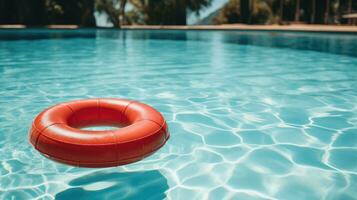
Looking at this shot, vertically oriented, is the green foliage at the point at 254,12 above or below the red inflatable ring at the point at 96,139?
above

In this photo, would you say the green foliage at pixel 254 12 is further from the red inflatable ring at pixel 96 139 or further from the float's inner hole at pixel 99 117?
the red inflatable ring at pixel 96 139

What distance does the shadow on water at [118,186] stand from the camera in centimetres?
270

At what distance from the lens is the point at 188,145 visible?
12.1 ft

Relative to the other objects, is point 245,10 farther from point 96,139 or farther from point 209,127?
point 96,139

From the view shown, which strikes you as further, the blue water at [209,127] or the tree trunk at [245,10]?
the tree trunk at [245,10]

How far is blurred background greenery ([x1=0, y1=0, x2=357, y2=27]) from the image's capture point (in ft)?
78.7

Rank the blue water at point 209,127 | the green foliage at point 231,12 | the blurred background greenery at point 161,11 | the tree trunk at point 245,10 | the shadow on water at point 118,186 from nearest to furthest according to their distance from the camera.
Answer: the shadow on water at point 118,186, the blue water at point 209,127, the blurred background greenery at point 161,11, the tree trunk at point 245,10, the green foliage at point 231,12

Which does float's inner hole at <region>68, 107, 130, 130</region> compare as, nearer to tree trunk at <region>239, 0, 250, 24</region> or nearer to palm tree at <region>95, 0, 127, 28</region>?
palm tree at <region>95, 0, 127, 28</region>

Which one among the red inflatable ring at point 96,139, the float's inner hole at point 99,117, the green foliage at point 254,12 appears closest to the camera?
the red inflatable ring at point 96,139

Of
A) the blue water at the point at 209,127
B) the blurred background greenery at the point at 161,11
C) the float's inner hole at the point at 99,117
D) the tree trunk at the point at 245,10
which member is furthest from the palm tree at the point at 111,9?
the float's inner hole at the point at 99,117

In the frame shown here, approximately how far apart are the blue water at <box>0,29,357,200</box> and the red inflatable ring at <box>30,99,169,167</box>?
44 centimetres

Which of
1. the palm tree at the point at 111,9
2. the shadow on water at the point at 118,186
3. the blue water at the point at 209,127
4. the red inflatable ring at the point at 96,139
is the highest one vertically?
the palm tree at the point at 111,9

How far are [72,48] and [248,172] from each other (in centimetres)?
1080

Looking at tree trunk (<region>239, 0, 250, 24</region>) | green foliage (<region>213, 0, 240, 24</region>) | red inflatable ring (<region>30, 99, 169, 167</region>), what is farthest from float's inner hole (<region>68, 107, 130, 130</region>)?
green foliage (<region>213, 0, 240, 24</region>)
